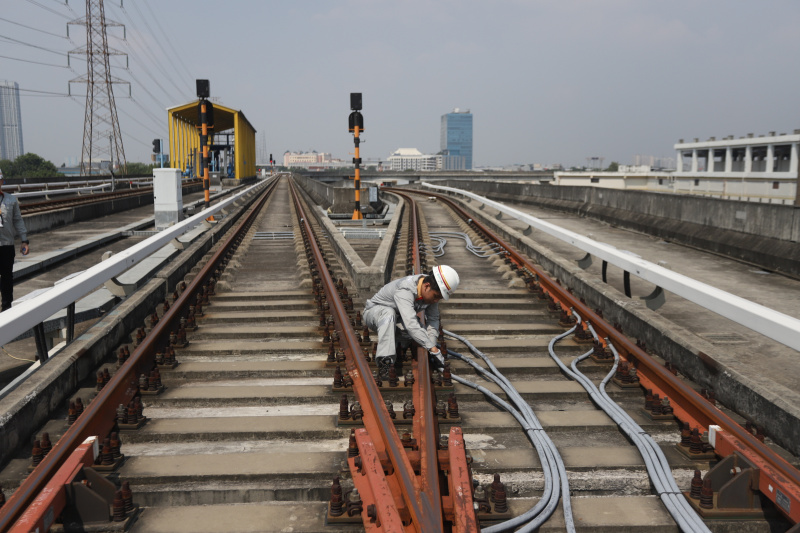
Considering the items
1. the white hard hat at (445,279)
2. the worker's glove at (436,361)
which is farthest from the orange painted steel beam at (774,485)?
the white hard hat at (445,279)

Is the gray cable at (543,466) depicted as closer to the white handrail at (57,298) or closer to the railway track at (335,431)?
the railway track at (335,431)

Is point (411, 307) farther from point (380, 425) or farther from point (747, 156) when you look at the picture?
point (747, 156)

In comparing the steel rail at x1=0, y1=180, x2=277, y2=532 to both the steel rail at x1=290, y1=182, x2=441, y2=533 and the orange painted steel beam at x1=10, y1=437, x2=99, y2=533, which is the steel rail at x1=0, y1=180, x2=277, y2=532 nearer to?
the orange painted steel beam at x1=10, y1=437, x2=99, y2=533

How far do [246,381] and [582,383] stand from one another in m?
3.00

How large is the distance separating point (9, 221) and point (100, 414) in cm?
426

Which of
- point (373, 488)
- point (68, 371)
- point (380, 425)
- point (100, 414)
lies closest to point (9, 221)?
point (68, 371)

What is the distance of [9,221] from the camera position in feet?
24.4

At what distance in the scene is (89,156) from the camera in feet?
188

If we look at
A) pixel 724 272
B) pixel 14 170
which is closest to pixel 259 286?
pixel 724 272

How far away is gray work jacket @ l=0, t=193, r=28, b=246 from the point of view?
737cm

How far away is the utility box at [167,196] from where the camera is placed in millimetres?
15219

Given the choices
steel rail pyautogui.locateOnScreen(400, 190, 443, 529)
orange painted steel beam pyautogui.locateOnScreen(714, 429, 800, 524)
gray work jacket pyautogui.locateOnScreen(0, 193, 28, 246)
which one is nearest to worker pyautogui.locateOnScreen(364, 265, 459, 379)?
steel rail pyautogui.locateOnScreen(400, 190, 443, 529)

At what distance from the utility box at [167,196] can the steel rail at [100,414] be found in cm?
877

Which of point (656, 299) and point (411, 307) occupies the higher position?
point (411, 307)
